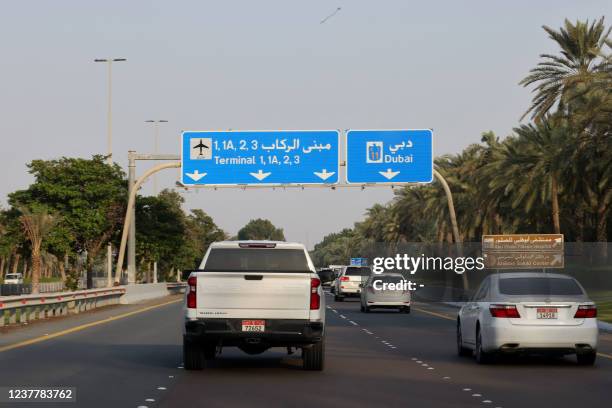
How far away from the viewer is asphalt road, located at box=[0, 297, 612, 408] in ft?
43.2

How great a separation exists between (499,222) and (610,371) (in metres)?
62.1

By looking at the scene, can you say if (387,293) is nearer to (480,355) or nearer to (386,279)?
(386,279)

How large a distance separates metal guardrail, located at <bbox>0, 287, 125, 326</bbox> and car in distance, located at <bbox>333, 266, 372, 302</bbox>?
13.9 meters

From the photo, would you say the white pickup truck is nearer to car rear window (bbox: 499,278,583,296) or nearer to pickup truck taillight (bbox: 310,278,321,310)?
pickup truck taillight (bbox: 310,278,321,310)

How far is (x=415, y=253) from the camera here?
112000 millimetres

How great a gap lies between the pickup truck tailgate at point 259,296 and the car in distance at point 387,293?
86.1ft

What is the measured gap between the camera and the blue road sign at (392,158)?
46.4 meters

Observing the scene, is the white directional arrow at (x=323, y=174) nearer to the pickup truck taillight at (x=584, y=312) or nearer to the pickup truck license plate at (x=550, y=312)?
the pickup truck taillight at (x=584, y=312)

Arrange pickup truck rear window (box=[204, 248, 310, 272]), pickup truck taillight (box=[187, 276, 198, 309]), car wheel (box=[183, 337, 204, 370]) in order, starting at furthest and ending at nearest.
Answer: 1. pickup truck rear window (box=[204, 248, 310, 272])
2. car wheel (box=[183, 337, 204, 370])
3. pickup truck taillight (box=[187, 276, 198, 309])

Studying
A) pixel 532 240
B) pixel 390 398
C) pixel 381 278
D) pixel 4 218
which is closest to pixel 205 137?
pixel 381 278

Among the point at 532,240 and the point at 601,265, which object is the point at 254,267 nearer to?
the point at 532,240

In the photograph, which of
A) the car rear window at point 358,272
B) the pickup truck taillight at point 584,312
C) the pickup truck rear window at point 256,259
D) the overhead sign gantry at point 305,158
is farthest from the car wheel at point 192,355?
the car rear window at point 358,272

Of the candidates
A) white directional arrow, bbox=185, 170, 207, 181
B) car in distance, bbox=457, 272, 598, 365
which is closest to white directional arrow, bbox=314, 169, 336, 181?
white directional arrow, bbox=185, 170, 207, 181

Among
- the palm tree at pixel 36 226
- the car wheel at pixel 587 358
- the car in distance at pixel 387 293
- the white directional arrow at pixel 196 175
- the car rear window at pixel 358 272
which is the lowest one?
the car wheel at pixel 587 358
